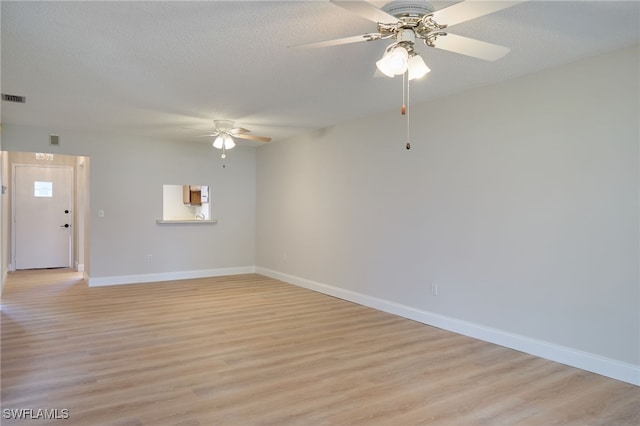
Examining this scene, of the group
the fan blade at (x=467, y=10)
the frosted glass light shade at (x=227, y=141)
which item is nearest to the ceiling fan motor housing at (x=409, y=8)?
the fan blade at (x=467, y=10)

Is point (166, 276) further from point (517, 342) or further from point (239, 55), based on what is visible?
point (517, 342)

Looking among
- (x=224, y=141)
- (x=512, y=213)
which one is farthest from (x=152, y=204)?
(x=512, y=213)

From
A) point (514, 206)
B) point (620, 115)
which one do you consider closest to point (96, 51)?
point (514, 206)

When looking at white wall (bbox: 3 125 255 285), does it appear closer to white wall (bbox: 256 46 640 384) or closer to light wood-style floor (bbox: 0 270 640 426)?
light wood-style floor (bbox: 0 270 640 426)

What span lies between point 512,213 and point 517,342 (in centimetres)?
115

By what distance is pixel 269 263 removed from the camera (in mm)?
7449

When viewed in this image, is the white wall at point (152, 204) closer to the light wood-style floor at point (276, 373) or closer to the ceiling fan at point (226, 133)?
the light wood-style floor at point (276, 373)

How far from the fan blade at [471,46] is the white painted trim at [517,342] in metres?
2.41

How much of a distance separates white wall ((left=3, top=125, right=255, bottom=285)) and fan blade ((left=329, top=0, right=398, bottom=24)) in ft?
18.4

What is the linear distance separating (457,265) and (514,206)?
839 millimetres

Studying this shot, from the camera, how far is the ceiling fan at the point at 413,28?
1976 millimetres

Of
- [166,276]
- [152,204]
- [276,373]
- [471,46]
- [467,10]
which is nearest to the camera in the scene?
[467,10]

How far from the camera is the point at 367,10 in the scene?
6.54 feet

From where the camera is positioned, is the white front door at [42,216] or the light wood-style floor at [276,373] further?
the white front door at [42,216]
